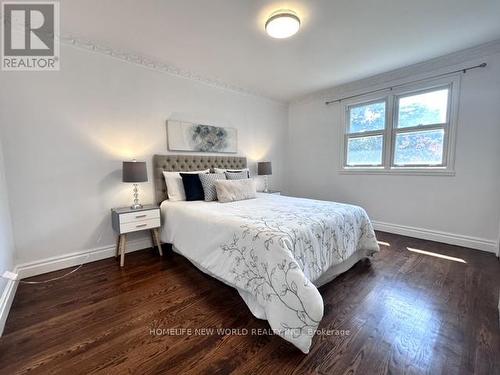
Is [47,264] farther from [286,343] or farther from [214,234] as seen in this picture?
[286,343]

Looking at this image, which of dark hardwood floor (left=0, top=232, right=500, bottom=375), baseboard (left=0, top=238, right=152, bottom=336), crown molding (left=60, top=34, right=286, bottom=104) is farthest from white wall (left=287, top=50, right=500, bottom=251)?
baseboard (left=0, top=238, right=152, bottom=336)

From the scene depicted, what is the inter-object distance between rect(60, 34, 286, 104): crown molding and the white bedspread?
6.35 ft

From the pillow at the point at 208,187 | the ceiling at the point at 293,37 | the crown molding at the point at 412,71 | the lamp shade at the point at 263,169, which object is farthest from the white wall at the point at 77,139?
Answer: the crown molding at the point at 412,71

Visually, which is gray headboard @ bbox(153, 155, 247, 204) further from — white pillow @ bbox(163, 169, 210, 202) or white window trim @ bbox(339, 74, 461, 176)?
white window trim @ bbox(339, 74, 461, 176)

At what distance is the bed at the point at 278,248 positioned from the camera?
130 centimetres

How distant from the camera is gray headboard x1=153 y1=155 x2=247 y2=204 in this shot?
2965mm

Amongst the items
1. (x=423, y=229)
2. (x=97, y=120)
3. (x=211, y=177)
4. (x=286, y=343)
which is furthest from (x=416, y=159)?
(x=97, y=120)

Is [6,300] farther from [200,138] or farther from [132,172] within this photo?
[200,138]

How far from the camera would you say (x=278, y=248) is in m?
1.42

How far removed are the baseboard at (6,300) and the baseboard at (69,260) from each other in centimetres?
30

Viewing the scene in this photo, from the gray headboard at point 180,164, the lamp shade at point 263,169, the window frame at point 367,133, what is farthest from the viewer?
the lamp shade at point 263,169

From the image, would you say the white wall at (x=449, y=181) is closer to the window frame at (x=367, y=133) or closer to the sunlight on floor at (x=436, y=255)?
the window frame at (x=367, y=133)

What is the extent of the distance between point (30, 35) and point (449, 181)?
5.20m

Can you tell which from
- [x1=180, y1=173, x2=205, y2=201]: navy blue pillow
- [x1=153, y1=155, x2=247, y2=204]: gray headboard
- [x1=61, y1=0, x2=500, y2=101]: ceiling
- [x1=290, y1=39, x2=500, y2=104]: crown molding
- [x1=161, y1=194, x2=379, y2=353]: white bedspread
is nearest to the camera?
[x1=161, y1=194, x2=379, y2=353]: white bedspread
